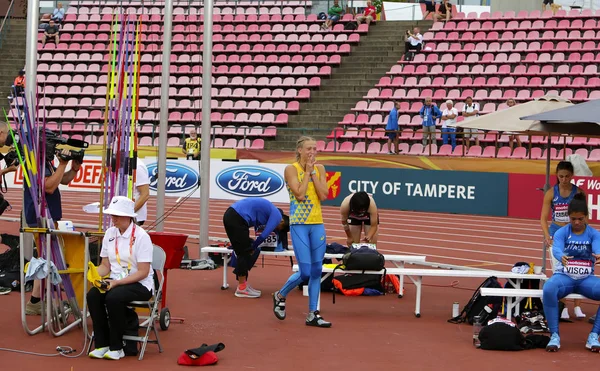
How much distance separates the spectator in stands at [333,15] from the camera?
31.0 m

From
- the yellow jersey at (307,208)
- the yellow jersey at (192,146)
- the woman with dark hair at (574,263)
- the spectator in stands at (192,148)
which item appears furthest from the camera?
the yellow jersey at (192,146)

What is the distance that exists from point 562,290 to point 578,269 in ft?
0.78

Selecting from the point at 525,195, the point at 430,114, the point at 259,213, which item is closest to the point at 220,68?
the point at 430,114

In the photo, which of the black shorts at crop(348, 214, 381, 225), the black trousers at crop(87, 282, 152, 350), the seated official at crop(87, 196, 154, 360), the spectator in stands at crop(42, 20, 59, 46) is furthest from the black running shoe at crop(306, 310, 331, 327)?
the spectator in stands at crop(42, 20, 59, 46)

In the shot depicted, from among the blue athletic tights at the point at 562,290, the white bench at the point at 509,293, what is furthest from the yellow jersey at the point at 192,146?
the blue athletic tights at the point at 562,290

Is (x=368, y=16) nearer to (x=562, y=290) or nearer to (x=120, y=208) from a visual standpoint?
(x=562, y=290)

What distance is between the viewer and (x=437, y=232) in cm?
1747

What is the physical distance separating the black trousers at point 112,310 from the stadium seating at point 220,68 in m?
17.9

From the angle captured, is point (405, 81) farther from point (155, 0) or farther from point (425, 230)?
point (155, 0)

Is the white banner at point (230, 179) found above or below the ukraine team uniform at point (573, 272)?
above

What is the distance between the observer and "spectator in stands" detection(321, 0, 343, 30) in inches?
1220

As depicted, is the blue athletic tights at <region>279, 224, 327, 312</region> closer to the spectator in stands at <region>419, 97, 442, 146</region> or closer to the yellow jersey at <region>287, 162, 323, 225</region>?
the yellow jersey at <region>287, 162, 323, 225</region>

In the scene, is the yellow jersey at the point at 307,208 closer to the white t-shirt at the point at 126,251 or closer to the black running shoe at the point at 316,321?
the black running shoe at the point at 316,321

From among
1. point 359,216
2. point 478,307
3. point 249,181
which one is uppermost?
point 249,181
